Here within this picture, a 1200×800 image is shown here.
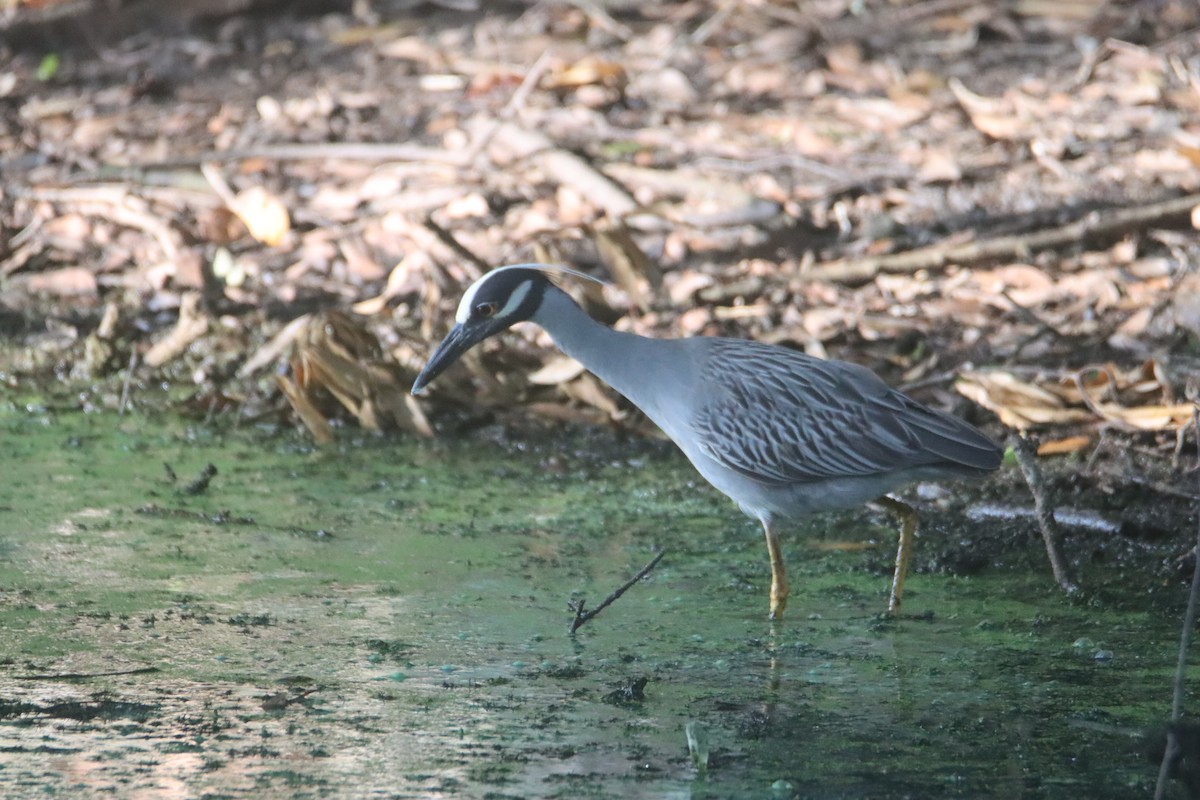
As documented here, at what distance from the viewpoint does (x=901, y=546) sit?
4.52 metres

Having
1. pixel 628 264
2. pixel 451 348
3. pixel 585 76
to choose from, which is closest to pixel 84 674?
pixel 451 348

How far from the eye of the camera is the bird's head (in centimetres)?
490

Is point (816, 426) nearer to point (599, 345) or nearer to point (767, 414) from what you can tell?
point (767, 414)

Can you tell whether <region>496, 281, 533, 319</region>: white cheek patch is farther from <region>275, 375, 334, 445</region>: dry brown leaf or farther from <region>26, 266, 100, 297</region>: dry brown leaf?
<region>26, 266, 100, 297</region>: dry brown leaf

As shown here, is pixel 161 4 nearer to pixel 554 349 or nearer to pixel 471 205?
pixel 471 205

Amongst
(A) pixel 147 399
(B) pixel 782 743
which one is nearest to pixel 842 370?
(B) pixel 782 743

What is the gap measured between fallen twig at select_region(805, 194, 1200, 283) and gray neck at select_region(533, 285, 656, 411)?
2.45m

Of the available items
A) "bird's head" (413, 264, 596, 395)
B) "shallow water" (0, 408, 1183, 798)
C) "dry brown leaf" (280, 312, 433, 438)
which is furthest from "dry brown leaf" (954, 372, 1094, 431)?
"dry brown leaf" (280, 312, 433, 438)

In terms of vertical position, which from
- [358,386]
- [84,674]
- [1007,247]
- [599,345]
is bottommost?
[1007,247]

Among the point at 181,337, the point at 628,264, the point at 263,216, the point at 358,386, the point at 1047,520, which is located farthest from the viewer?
the point at 263,216

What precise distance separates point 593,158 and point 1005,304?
2.59 metres

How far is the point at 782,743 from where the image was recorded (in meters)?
3.39

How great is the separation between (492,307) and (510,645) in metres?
1.34

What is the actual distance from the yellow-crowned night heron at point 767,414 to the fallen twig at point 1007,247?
2300mm
